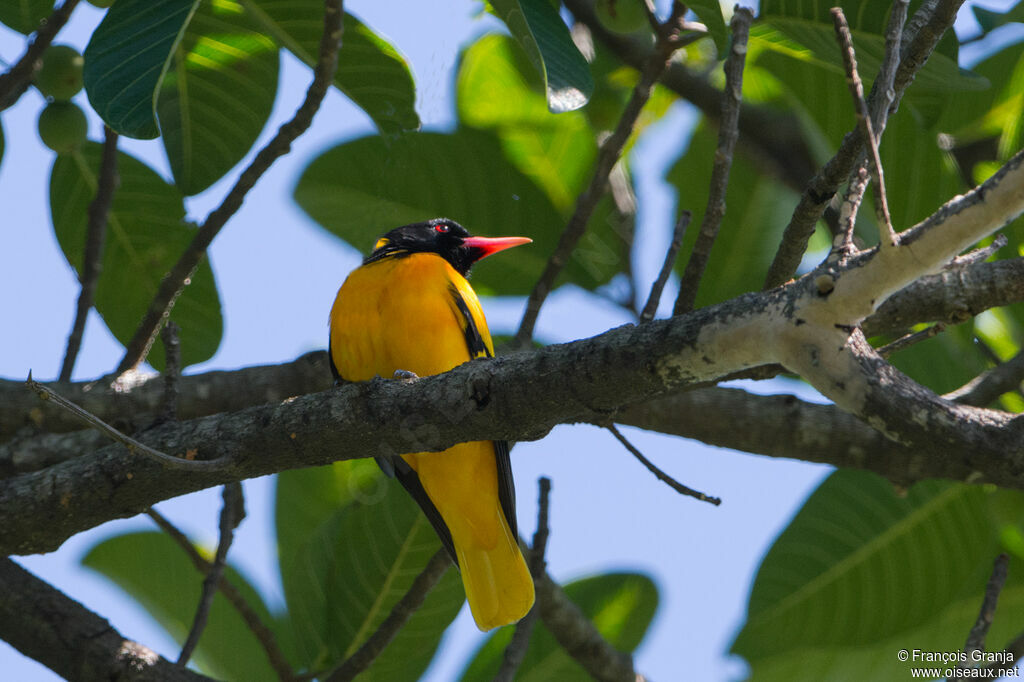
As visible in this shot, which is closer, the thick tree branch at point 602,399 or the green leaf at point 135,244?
the thick tree branch at point 602,399

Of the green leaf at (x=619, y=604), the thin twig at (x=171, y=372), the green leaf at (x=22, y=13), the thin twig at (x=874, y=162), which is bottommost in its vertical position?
the thin twig at (x=874, y=162)

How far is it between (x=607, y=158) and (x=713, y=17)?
72 centimetres

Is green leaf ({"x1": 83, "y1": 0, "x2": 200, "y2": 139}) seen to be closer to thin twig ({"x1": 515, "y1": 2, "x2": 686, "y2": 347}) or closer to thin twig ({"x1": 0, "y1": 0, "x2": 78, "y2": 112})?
thin twig ({"x1": 0, "y1": 0, "x2": 78, "y2": 112})

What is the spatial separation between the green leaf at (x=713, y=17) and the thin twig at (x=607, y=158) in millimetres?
402

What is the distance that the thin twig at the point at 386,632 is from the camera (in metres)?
3.05

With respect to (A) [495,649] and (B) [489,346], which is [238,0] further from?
(A) [495,649]

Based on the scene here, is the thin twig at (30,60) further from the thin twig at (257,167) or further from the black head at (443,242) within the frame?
the black head at (443,242)

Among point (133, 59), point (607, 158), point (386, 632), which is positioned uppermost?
point (607, 158)

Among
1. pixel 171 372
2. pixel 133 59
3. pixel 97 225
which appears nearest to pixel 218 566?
pixel 171 372

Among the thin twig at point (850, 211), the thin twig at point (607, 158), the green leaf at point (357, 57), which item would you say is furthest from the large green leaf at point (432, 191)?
the thin twig at point (850, 211)

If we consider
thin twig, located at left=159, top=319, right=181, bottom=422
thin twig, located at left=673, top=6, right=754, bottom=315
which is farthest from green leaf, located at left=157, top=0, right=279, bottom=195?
thin twig, located at left=673, top=6, right=754, bottom=315

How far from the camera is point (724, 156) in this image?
2.53m

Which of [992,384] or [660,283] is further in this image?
[992,384]

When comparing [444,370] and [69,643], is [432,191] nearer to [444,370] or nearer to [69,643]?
[444,370]
